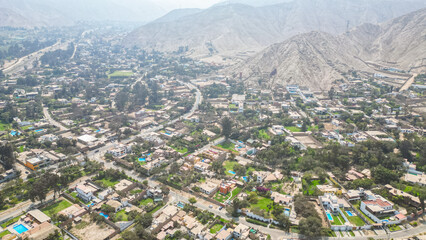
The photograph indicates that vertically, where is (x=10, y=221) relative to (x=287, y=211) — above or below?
below

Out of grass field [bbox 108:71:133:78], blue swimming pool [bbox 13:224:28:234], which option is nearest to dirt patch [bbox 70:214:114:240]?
blue swimming pool [bbox 13:224:28:234]

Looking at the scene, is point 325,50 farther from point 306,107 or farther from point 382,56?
point 306,107

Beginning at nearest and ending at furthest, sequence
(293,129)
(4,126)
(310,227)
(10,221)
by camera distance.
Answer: (310,227)
(10,221)
(4,126)
(293,129)

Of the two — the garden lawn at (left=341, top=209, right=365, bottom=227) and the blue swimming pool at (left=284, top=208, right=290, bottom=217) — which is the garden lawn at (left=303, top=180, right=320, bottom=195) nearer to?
the blue swimming pool at (left=284, top=208, right=290, bottom=217)

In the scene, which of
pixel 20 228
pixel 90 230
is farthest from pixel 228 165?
pixel 20 228

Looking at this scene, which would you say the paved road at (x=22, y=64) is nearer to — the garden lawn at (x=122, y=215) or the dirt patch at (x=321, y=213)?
the garden lawn at (x=122, y=215)

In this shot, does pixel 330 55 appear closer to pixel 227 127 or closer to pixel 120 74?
pixel 227 127

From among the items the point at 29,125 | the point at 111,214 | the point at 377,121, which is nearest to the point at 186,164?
the point at 111,214
